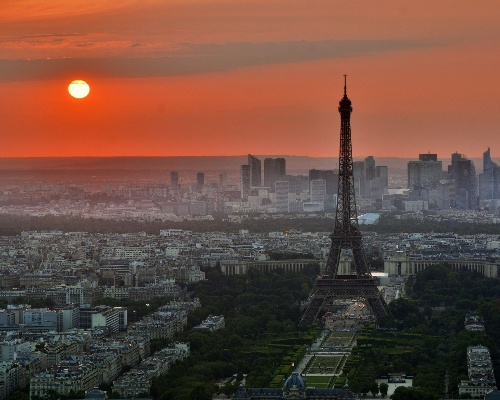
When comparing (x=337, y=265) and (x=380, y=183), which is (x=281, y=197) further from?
(x=337, y=265)

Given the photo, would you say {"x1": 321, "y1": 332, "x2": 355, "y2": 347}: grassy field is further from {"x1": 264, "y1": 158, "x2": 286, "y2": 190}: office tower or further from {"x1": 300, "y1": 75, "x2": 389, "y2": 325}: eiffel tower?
{"x1": 264, "y1": 158, "x2": 286, "y2": 190}: office tower

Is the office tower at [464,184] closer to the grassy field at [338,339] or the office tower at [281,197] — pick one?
the office tower at [281,197]

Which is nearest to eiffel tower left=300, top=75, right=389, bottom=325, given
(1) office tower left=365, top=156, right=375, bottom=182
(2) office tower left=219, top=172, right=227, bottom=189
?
(1) office tower left=365, top=156, right=375, bottom=182

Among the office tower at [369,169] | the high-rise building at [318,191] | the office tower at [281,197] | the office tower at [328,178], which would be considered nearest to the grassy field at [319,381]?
the office tower at [281,197]

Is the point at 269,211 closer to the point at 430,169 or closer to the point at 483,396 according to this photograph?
the point at 430,169

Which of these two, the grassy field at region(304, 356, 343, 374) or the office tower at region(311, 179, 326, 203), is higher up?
the office tower at region(311, 179, 326, 203)
